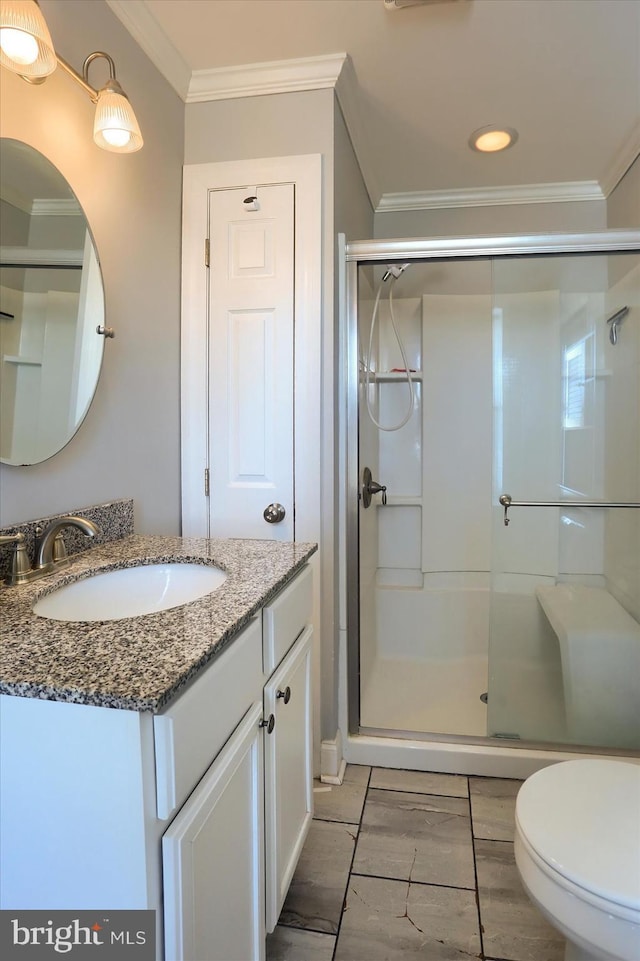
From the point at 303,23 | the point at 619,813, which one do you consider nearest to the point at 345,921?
the point at 619,813

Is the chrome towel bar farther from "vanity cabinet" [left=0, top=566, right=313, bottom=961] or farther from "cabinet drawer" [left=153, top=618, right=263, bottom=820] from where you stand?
"vanity cabinet" [left=0, top=566, right=313, bottom=961]

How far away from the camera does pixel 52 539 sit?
112 cm

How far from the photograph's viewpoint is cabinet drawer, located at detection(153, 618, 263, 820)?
647 mm

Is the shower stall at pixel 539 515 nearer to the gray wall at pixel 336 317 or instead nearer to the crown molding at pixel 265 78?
the gray wall at pixel 336 317

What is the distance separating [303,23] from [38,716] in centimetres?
189

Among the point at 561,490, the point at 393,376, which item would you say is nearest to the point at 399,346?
the point at 393,376

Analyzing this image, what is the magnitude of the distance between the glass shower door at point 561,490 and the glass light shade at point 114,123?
4.28 feet

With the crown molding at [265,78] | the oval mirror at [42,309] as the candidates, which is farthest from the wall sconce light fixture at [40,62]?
the crown molding at [265,78]

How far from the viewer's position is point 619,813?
1.05m

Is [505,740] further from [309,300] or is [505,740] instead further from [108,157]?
→ [108,157]

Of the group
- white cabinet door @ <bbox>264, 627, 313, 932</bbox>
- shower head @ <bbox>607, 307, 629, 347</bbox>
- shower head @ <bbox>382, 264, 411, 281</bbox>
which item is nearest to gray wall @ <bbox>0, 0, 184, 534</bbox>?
white cabinet door @ <bbox>264, 627, 313, 932</bbox>

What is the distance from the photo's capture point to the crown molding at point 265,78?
172 cm

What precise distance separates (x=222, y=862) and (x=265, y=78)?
2.13 metres

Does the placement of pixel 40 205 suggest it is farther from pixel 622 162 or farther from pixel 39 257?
pixel 622 162
